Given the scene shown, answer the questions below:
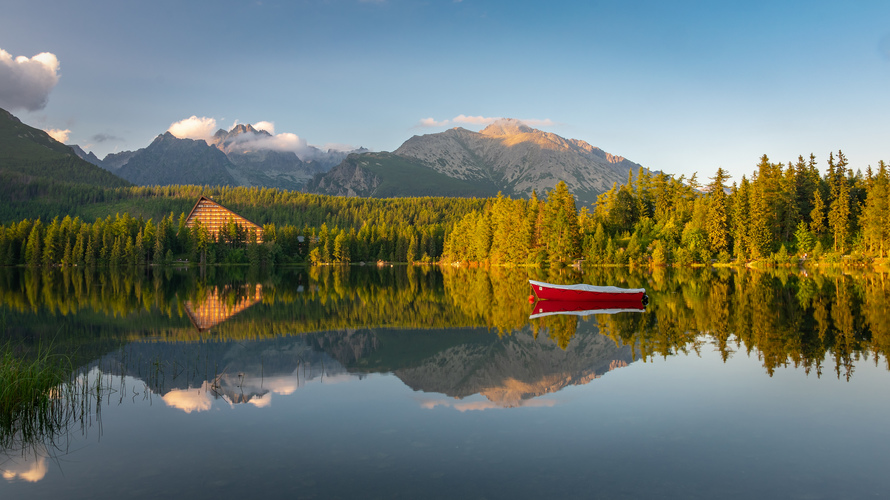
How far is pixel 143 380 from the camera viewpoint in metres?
17.6

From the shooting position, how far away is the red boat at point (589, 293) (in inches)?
1411

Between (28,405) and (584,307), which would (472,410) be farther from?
(584,307)

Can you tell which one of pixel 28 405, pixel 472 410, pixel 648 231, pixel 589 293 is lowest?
pixel 472 410

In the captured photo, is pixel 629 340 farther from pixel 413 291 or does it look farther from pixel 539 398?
pixel 413 291

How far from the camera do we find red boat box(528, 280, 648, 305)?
35834mm

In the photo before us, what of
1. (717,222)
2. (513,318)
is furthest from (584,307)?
(717,222)

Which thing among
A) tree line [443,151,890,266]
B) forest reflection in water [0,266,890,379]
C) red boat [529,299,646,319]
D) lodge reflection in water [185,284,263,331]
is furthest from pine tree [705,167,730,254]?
lodge reflection in water [185,284,263,331]

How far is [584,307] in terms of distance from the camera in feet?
119

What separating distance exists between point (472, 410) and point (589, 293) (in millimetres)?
24736

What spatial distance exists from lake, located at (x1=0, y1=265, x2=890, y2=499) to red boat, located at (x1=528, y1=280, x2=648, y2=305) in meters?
7.17

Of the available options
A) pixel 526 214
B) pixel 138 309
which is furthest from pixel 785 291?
pixel 526 214

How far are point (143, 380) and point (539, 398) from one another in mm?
12443

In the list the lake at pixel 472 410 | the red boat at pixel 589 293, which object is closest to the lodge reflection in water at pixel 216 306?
the lake at pixel 472 410

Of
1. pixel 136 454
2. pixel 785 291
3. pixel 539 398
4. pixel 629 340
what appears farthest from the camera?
pixel 785 291
